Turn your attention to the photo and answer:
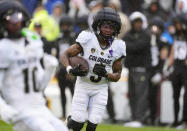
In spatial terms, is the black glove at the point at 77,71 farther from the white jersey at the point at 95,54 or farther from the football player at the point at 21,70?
the football player at the point at 21,70

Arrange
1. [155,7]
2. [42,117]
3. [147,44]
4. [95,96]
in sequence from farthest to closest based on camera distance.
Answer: [155,7] < [147,44] < [95,96] < [42,117]

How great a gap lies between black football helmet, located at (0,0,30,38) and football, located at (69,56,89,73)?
1.95 meters

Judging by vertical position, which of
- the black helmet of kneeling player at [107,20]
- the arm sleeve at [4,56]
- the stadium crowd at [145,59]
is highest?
the black helmet of kneeling player at [107,20]

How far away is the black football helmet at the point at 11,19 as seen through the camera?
242 inches

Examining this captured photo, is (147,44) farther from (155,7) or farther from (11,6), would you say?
(11,6)

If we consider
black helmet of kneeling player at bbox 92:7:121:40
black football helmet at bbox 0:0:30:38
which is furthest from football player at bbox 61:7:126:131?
black football helmet at bbox 0:0:30:38

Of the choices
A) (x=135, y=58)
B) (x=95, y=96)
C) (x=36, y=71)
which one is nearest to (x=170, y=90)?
(x=135, y=58)

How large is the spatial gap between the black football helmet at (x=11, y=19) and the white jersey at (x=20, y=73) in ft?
0.26

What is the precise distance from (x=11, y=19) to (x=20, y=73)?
0.52m

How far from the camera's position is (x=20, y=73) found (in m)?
6.23

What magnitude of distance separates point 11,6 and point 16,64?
549 millimetres

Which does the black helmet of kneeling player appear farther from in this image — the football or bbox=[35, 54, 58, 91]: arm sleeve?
bbox=[35, 54, 58, 91]: arm sleeve

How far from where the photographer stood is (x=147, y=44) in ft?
40.7

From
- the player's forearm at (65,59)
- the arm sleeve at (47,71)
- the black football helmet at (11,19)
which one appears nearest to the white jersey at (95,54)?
the player's forearm at (65,59)
